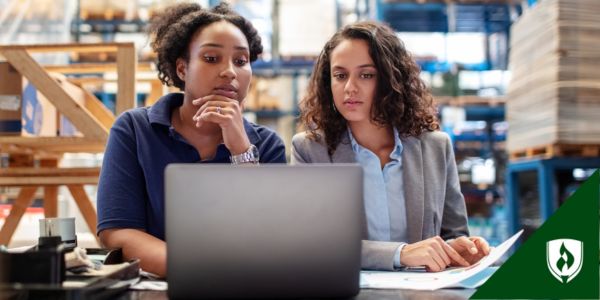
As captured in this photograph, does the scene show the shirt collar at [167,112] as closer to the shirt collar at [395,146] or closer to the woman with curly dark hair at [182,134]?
the woman with curly dark hair at [182,134]

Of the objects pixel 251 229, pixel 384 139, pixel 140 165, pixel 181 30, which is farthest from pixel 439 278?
pixel 181 30

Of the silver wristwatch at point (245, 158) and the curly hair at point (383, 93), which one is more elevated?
the curly hair at point (383, 93)

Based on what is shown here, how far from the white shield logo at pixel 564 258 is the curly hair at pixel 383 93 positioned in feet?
2.97

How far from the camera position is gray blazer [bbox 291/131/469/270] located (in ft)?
5.72

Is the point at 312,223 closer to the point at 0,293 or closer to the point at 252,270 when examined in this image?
the point at 252,270

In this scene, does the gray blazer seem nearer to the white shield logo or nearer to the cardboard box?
the white shield logo

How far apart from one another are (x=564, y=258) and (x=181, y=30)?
1.19 metres

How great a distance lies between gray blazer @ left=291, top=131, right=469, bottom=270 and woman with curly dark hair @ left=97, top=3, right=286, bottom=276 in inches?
5.5

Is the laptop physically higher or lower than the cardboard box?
lower

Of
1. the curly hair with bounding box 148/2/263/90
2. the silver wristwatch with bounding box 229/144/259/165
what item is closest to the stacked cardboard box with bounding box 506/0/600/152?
the curly hair with bounding box 148/2/263/90

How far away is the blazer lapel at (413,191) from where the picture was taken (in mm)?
1730

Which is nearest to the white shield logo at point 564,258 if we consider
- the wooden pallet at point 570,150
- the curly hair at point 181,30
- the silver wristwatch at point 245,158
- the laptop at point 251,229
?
the laptop at point 251,229

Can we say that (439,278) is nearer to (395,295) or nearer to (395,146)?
(395,295)

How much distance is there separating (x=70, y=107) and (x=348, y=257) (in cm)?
225
